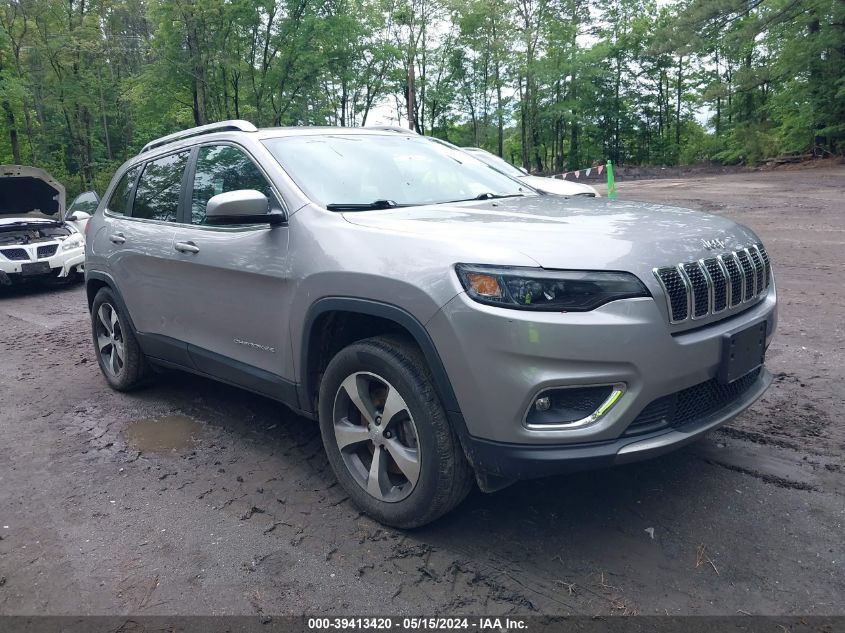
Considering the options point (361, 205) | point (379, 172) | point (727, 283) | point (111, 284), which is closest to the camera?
point (727, 283)

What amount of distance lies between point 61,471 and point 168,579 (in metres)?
1.53

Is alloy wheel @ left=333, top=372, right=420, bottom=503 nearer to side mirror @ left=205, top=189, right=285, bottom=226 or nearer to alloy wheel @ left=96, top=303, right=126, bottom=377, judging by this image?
side mirror @ left=205, top=189, right=285, bottom=226

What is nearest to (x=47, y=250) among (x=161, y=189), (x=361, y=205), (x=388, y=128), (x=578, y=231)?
(x=161, y=189)

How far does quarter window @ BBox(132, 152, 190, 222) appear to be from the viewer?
4.29 metres

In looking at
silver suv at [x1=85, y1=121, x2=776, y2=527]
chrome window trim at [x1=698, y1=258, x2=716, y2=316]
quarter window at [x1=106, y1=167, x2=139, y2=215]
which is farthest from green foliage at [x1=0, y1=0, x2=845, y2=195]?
chrome window trim at [x1=698, y1=258, x2=716, y2=316]

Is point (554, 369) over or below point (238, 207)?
below

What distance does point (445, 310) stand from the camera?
2.49 meters

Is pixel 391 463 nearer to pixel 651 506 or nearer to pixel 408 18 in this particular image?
pixel 651 506

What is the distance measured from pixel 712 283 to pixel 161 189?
3.52 meters

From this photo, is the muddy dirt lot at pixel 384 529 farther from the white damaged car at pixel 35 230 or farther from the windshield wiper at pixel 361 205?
the white damaged car at pixel 35 230

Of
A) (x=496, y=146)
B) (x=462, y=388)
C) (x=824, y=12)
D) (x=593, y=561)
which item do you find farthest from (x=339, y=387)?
(x=496, y=146)

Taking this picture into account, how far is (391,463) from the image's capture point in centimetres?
298

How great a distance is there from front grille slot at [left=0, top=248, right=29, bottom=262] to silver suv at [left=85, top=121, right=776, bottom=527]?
27.2 feet

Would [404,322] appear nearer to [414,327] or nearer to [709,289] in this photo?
[414,327]
